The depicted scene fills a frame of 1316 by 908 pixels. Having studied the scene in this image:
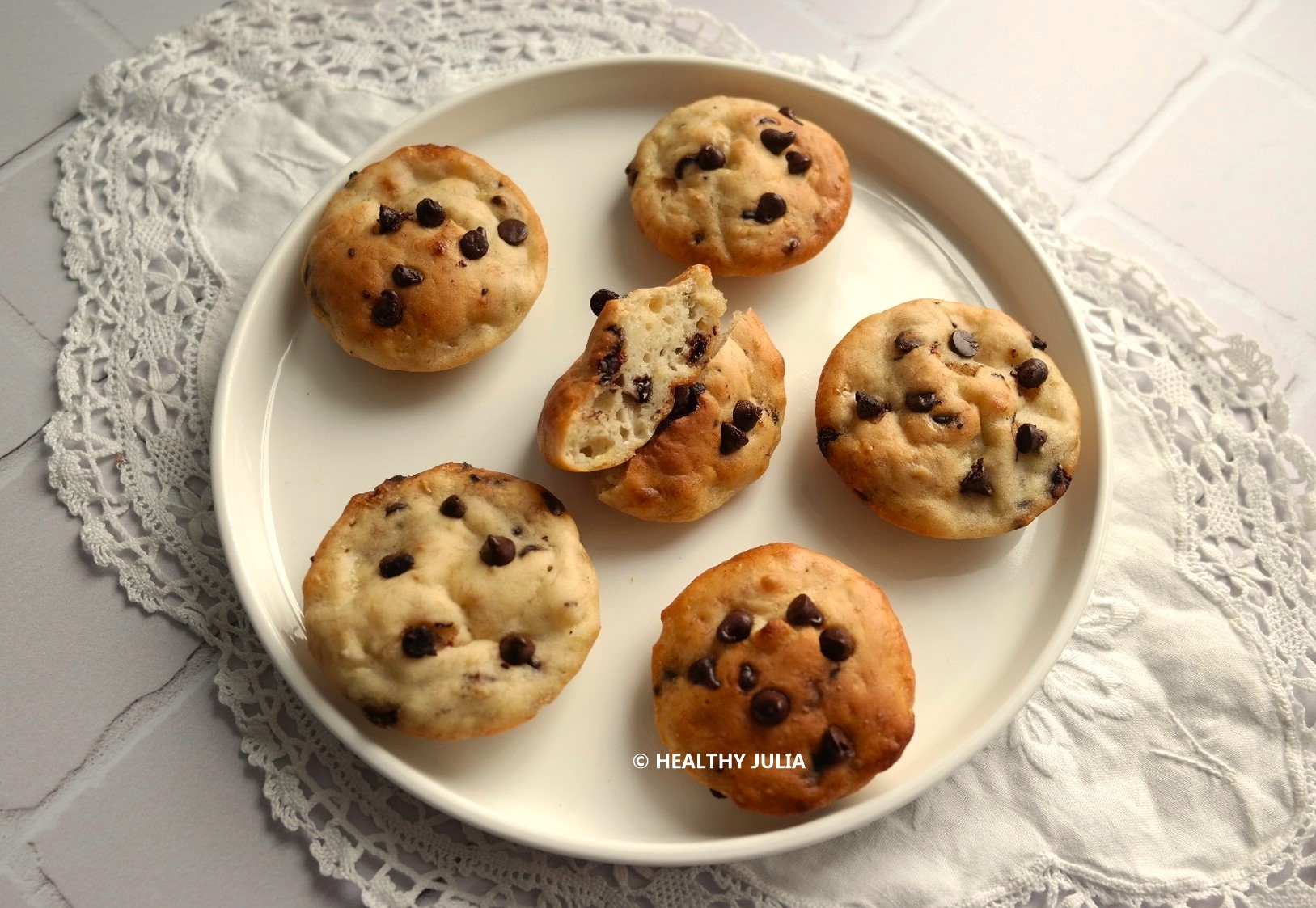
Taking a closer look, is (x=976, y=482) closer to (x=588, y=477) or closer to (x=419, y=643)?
(x=588, y=477)

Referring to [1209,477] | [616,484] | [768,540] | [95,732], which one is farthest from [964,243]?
[95,732]

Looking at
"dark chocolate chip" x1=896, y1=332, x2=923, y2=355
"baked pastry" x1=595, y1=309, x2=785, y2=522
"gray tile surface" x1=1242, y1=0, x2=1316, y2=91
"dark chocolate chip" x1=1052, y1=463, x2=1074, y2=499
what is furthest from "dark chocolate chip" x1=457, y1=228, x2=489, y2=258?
"gray tile surface" x1=1242, y1=0, x2=1316, y2=91

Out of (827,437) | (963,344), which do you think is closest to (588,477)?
(827,437)

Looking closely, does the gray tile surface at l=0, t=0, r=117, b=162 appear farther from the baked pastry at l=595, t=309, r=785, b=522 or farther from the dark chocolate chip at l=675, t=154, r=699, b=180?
the baked pastry at l=595, t=309, r=785, b=522

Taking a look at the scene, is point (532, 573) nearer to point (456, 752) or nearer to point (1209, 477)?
point (456, 752)

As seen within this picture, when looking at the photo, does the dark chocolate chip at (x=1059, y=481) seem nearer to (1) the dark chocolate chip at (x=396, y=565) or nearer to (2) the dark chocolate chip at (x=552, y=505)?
(2) the dark chocolate chip at (x=552, y=505)

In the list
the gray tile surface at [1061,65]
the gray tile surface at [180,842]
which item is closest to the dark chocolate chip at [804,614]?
the gray tile surface at [180,842]
